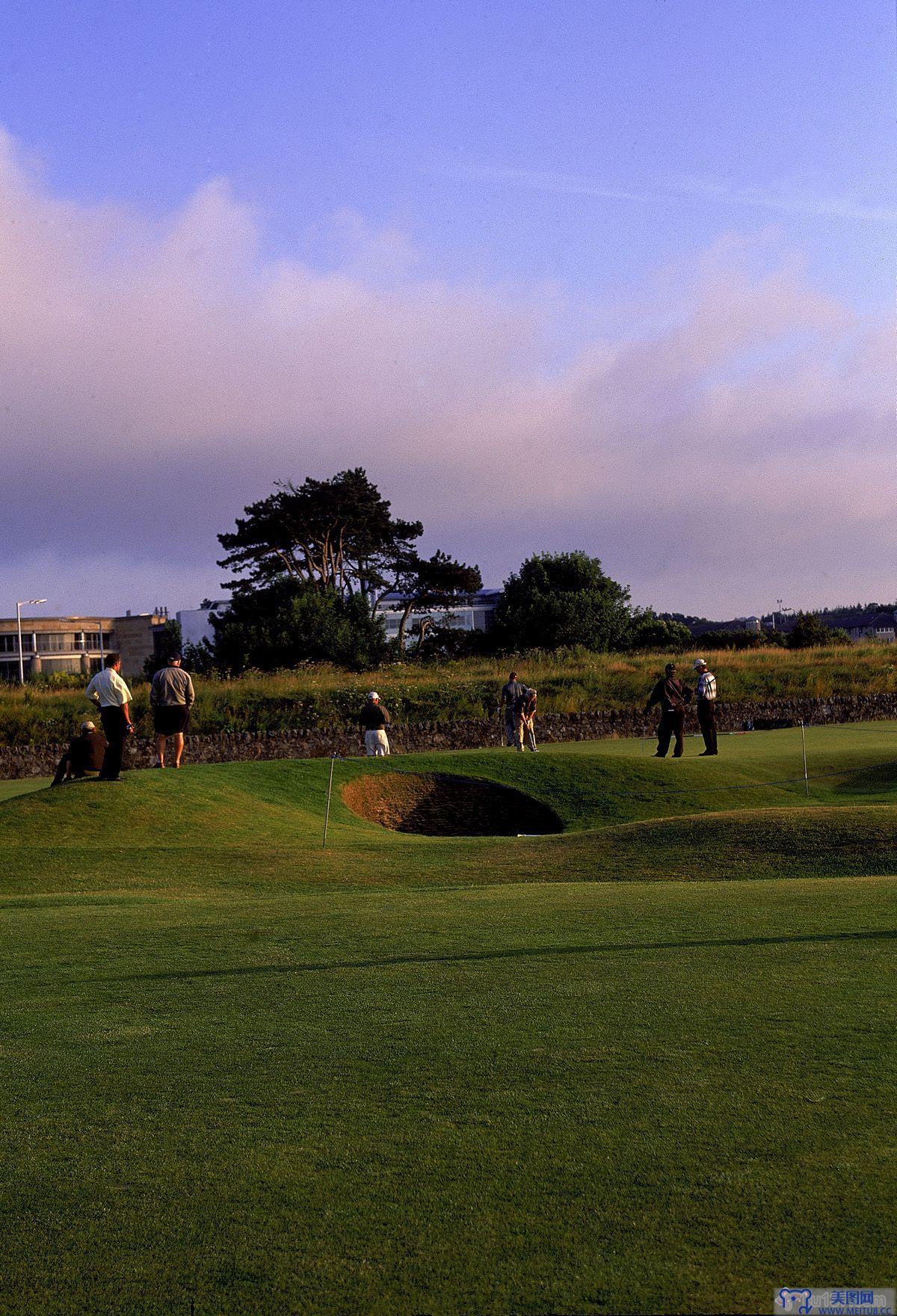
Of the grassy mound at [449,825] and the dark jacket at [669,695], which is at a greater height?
the dark jacket at [669,695]

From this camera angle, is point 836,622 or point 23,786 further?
point 836,622

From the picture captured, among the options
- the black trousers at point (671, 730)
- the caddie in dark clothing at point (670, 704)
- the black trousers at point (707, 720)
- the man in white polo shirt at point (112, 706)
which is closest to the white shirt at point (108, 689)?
the man in white polo shirt at point (112, 706)

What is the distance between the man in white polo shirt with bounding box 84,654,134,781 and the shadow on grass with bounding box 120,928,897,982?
9.48 meters

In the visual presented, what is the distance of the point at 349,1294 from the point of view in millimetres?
2906

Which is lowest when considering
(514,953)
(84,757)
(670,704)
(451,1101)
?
(514,953)

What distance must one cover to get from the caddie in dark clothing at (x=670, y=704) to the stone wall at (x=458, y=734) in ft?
33.8

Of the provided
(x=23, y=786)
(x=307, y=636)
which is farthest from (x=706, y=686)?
(x=307, y=636)

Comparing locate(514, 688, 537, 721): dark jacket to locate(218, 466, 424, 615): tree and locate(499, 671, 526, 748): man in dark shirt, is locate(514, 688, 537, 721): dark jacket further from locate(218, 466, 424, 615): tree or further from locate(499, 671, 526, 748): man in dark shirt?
locate(218, 466, 424, 615): tree

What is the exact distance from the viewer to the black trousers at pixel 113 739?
55.4 feet

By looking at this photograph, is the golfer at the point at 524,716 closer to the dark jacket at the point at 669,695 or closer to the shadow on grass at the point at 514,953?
the dark jacket at the point at 669,695

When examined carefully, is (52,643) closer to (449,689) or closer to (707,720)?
(449,689)

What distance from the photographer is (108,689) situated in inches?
650

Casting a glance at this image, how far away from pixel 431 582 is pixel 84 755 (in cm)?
5028

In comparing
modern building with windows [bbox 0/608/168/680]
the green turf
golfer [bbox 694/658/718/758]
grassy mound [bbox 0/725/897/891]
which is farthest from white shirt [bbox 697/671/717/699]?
modern building with windows [bbox 0/608/168/680]
